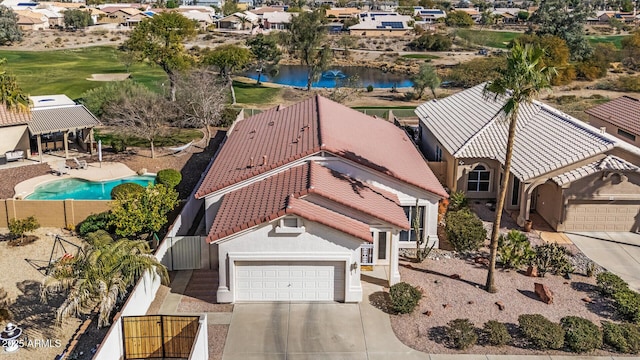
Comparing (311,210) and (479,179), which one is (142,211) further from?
(479,179)

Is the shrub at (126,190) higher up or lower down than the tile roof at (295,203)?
lower down

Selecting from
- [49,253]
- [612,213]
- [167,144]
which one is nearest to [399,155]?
[612,213]

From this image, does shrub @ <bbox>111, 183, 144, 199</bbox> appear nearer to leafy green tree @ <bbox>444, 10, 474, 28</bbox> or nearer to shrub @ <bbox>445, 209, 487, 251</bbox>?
shrub @ <bbox>445, 209, 487, 251</bbox>

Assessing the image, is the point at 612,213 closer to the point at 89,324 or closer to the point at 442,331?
the point at 442,331

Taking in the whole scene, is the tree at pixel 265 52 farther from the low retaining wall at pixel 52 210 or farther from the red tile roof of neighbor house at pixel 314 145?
the low retaining wall at pixel 52 210

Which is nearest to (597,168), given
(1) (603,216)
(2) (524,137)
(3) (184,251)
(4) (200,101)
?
(1) (603,216)

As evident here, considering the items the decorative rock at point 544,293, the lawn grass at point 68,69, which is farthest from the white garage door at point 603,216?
the lawn grass at point 68,69

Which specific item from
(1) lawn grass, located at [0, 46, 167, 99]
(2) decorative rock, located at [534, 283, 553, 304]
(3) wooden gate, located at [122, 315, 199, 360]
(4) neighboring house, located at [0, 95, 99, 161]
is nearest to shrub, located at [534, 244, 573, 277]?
(2) decorative rock, located at [534, 283, 553, 304]

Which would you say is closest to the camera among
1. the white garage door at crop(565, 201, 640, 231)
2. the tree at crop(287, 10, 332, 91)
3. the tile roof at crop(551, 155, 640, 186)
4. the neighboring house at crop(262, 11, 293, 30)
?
the tile roof at crop(551, 155, 640, 186)
